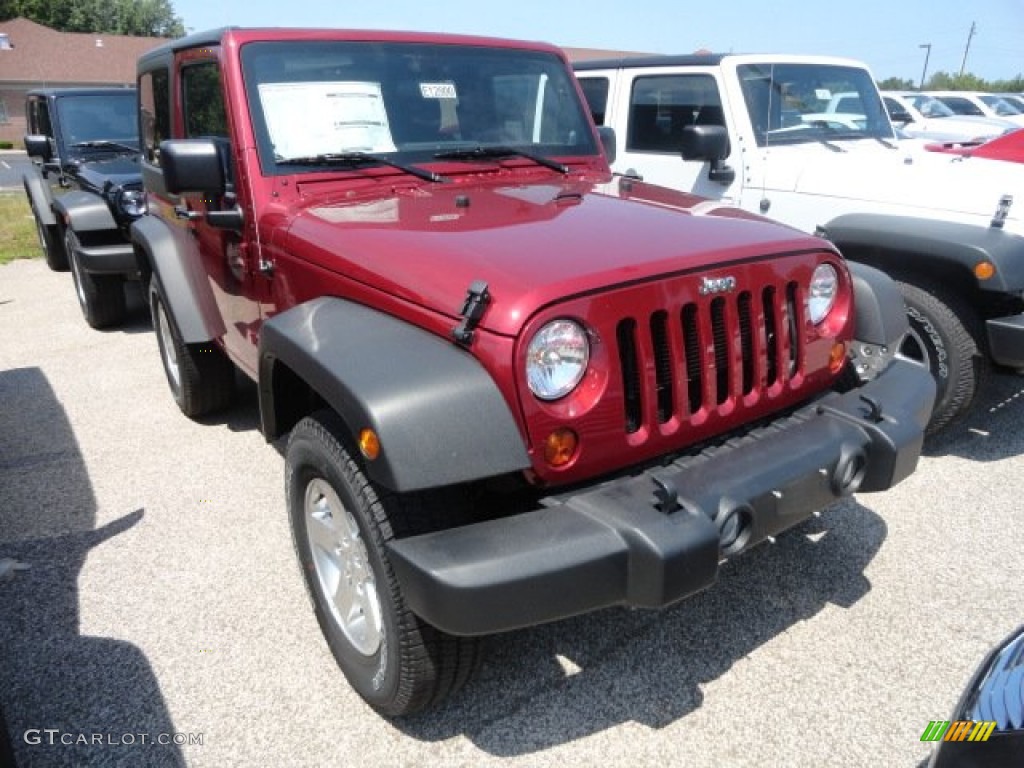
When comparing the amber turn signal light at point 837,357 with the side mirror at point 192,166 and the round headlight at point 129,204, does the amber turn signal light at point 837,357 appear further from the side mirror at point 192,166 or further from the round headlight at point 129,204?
the round headlight at point 129,204

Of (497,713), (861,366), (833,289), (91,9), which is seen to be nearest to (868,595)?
(861,366)

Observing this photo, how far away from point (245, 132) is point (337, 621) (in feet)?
5.73

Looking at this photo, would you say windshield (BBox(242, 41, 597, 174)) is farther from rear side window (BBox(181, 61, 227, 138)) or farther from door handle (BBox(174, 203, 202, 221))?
door handle (BBox(174, 203, 202, 221))

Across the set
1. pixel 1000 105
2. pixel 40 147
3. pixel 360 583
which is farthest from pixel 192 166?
pixel 1000 105

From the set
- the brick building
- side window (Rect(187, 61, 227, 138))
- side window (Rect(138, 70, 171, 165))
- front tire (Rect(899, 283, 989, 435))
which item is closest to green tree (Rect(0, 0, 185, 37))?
the brick building

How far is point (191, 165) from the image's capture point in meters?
2.63

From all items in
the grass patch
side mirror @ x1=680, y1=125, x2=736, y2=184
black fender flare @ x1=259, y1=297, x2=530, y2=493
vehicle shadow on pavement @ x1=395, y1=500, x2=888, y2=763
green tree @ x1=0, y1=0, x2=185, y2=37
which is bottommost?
the grass patch

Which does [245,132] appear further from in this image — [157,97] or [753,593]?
[753,593]

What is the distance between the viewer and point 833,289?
2.48m

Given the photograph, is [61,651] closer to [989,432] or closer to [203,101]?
[203,101]

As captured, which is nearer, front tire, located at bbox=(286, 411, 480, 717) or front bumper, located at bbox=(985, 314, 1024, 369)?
front tire, located at bbox=(286, 411, 480, 717)

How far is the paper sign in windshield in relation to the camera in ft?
9.25

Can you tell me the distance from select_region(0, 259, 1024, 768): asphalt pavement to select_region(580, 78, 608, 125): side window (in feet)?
10.9

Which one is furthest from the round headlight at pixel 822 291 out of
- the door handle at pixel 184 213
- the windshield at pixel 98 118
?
the windshield at pixel 98 118
